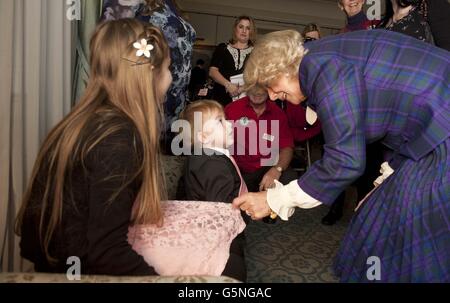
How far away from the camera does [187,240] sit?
3.67ft

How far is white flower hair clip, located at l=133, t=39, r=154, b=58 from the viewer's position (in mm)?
1028

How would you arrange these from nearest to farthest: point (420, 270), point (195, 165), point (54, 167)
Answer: point (54, 167) → point (420, 270) → point (195, 165)

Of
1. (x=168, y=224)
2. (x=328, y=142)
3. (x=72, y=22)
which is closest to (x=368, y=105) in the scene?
(x=328, y=142)

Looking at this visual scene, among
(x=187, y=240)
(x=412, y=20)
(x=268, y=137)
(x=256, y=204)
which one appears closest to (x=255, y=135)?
(x=268, y=137)

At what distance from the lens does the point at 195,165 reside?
1.68m

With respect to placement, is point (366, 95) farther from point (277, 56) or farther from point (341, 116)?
point (277, 56)

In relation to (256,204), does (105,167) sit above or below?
above

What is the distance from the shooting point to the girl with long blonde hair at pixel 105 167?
2.94 ft

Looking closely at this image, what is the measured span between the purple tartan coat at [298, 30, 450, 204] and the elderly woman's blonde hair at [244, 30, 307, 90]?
0.06m

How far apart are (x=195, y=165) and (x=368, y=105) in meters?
0.79

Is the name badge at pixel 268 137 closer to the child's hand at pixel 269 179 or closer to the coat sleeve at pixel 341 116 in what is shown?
the child's hand at pixel 269 179

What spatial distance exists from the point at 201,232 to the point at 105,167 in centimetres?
40

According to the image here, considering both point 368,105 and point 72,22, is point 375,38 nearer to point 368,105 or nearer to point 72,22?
point 368,105
